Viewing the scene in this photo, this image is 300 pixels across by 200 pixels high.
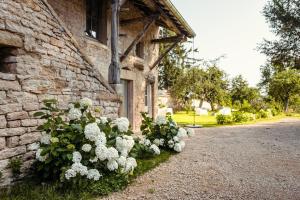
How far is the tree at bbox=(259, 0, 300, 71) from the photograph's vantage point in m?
14.5

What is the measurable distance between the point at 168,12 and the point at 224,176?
6.40 meters

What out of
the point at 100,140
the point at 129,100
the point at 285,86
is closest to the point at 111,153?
the point at 100,140

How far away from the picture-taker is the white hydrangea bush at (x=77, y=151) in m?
3.81

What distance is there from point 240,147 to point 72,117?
4964 mm

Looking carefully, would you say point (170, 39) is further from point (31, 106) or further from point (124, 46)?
point (31, 106)

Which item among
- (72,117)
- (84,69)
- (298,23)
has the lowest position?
(72,117)

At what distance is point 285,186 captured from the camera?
4266 millimetres

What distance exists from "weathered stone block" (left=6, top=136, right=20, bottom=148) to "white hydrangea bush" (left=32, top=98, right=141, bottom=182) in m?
0.27

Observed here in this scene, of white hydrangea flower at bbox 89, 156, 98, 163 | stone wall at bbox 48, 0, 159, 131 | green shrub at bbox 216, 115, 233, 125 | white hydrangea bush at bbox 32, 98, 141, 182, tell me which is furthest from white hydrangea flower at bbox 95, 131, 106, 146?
green shrub at bbox 216, 115, 233, 125

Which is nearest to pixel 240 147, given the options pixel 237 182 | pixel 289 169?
pixel 289 169

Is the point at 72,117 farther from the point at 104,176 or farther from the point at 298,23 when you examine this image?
the point at 298,23

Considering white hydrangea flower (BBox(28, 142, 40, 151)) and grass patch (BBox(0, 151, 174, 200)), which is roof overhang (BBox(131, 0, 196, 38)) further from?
grass patch (BBox(0, 151, 174, 200))

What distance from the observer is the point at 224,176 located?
187 inches

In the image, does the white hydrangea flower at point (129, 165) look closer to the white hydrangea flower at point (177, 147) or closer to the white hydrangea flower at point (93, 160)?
the white hydrangea flower at point (93, 160)
